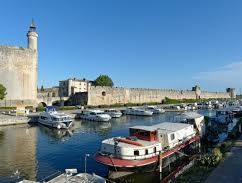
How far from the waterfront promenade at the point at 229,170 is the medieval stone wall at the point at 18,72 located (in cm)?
4661

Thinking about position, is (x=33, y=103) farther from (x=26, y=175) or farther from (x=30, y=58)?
(x=26, y=175)

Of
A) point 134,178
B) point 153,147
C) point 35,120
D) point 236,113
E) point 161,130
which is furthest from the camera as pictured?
point 236,113

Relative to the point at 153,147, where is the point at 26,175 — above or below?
below

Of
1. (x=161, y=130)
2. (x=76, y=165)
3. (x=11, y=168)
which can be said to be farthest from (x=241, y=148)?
(x=11, y=168)

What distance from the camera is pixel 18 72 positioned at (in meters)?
57.0

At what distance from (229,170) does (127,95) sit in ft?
194

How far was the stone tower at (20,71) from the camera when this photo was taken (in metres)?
55.0

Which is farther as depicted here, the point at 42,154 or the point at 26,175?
the point at 42,154

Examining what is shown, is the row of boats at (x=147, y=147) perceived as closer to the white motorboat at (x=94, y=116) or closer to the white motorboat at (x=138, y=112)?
the white motorboat at (x=94, y=116)

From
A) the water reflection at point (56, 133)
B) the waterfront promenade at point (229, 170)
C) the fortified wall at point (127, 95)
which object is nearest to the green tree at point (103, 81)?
the fortified wall at point (127, 95)

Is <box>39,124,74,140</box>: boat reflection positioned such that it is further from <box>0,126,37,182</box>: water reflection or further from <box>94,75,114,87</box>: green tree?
<box>94,75,114,87</box>: green tree

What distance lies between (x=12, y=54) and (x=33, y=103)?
951cm

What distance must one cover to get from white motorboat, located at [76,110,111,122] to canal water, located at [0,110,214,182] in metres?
9.10

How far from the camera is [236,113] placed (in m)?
46.1
